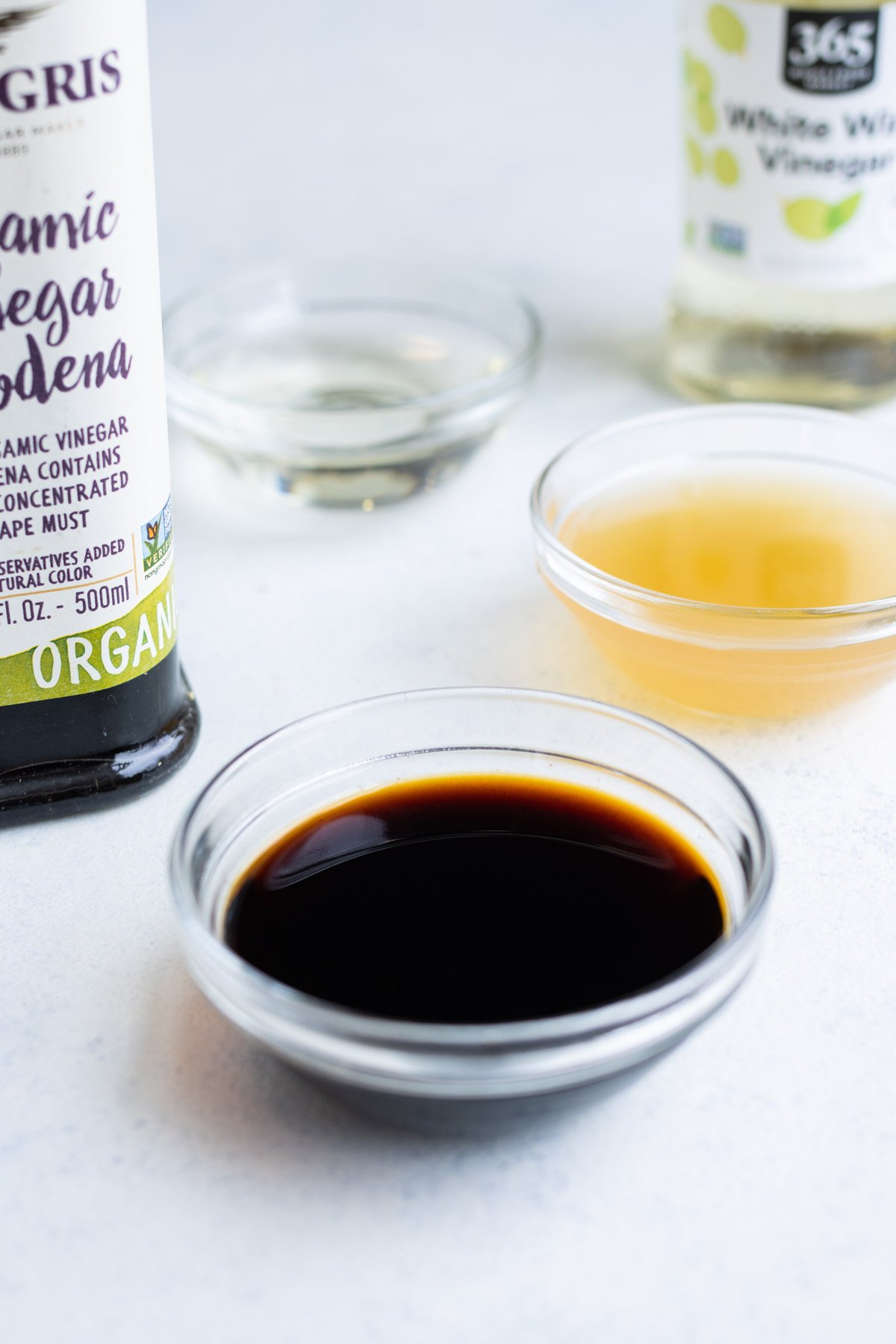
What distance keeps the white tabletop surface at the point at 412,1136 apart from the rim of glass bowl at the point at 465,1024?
0.06 m

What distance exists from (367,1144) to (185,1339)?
95 mm

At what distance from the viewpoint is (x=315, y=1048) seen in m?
0.53

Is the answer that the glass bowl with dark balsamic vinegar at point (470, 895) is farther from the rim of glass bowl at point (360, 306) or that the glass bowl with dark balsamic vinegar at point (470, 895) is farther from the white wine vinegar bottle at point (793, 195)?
the white wine vinegar bottle at point (793, 195)

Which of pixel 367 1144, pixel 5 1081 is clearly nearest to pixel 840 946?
pixel 367 1144

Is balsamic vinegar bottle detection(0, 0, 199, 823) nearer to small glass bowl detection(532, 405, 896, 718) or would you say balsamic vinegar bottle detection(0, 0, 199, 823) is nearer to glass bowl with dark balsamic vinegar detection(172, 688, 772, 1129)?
glass bowl with dark balsamic vinegar detection(172, 688, 772, 1129)

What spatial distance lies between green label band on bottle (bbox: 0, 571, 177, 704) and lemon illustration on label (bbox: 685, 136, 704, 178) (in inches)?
20.1

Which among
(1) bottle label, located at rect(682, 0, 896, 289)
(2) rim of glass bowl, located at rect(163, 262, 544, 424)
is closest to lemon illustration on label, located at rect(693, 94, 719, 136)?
(1) bottle label, located at rect(682, 0, 896, 289)

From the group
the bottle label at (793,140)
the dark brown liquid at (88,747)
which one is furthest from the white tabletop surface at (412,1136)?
the bottle label at (793,140)

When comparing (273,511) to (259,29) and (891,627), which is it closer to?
(891,627)

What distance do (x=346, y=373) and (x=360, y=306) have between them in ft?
0.28

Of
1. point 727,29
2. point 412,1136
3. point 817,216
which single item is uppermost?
point 727,29

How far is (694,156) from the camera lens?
104 centimetres

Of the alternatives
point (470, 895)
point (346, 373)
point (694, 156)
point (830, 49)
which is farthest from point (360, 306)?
point (470, 895)

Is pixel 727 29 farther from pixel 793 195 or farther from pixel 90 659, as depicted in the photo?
pixel 90 659
